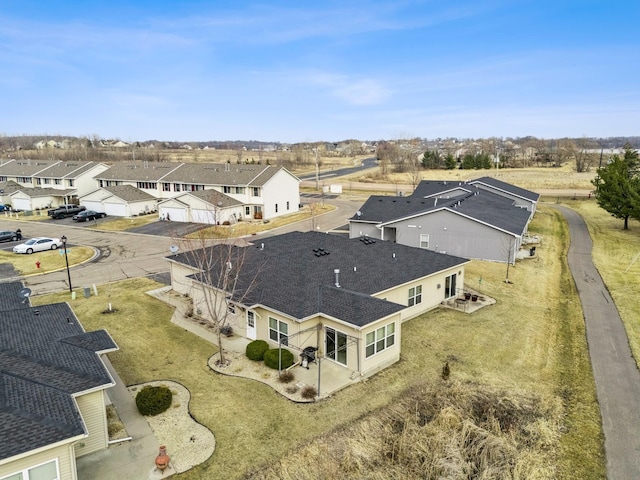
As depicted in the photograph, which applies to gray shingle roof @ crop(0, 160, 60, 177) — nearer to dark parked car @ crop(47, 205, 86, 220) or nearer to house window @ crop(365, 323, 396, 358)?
dark parked car @ crop(47, 205, 86, 220)

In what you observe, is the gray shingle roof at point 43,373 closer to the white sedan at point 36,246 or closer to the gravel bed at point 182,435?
the gravel bed at point 182,435

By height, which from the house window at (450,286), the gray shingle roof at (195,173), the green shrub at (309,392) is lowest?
the green shrub at (309,392)

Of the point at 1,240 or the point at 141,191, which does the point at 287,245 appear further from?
the point at 141,191

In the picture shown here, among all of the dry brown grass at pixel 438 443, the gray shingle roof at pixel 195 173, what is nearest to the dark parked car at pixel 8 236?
the gray shingle roof at pixel 195 173

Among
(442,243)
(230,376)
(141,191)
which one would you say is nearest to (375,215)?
(442,243)

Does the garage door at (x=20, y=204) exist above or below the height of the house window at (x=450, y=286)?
above

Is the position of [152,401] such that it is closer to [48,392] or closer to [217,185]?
[48,392]
